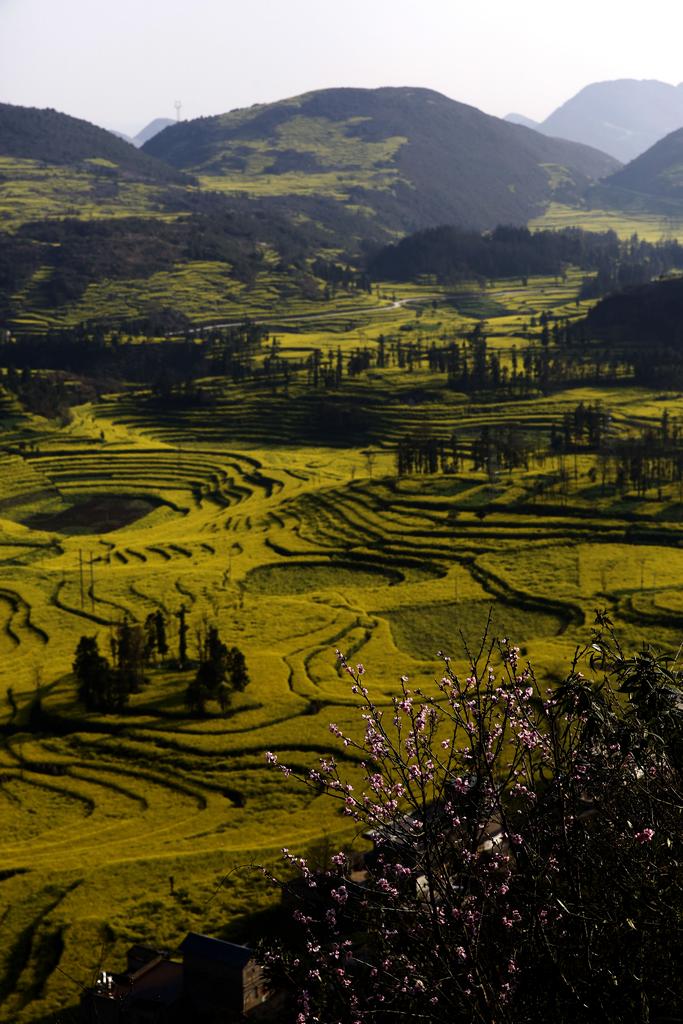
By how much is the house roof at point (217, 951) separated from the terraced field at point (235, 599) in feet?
10.9

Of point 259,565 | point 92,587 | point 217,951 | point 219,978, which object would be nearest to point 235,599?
point 259,565

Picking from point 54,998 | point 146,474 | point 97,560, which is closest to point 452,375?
point 146,474

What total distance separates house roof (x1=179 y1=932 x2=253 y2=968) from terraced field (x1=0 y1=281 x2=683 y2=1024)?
333 centimetres

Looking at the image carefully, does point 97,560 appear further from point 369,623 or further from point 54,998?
point 54,998

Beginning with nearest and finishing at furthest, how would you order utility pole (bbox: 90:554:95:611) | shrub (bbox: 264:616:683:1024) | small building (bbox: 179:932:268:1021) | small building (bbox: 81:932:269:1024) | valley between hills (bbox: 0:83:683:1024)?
shrub (bbox: 264:616:683:1024)
small building (bbox: 81:932:269:1024)
small building (bbox: 179:932:268:1021)
valley between hills (bbox: 0:83:683:1024)
utility pole (bbox: 90:554:95:611)

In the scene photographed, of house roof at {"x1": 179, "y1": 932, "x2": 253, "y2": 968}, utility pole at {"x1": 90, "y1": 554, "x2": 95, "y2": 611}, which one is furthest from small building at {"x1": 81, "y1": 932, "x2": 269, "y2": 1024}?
utility pole at {"x1": 90, "y1": 554, "x2": 95, "y2": 611}

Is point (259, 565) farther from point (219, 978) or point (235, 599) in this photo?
point (219, 978)

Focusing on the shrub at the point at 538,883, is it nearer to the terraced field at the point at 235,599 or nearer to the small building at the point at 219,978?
the terraced field at the point at 235,599

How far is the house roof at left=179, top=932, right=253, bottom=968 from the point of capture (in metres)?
38.0

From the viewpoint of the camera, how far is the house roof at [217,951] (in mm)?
38000

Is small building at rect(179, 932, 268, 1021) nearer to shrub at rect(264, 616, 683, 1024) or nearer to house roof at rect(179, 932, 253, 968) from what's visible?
house roof at rect(179, 932, 253, 968)

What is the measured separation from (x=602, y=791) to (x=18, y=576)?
8495cm

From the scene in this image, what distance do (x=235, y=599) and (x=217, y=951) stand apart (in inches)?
1936

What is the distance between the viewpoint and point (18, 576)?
9688 cm
